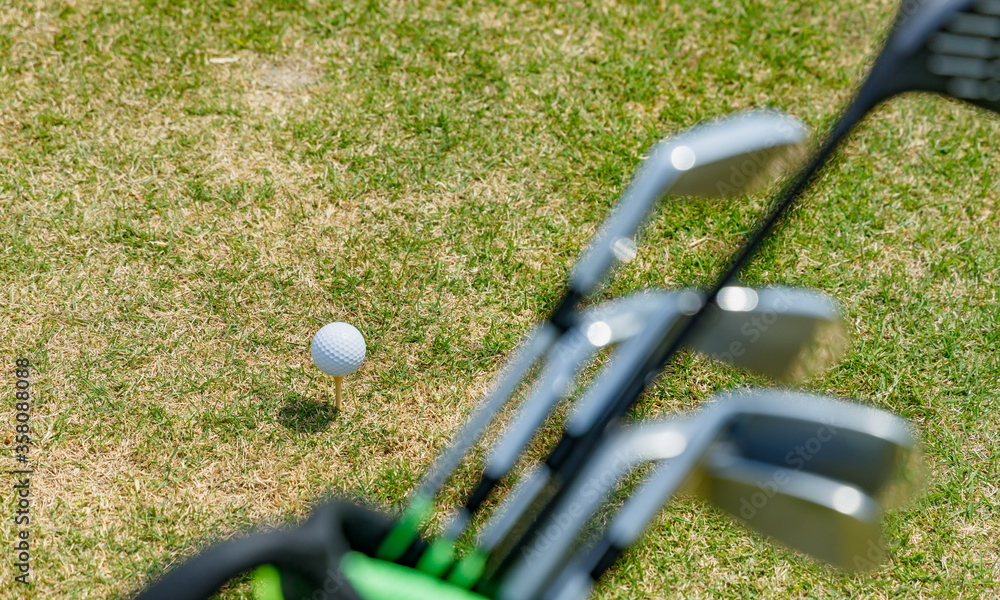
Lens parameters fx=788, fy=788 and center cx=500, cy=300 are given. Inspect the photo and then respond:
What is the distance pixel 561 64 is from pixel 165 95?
6.57 feet

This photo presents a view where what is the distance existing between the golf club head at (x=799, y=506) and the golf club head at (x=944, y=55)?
28.5 inches

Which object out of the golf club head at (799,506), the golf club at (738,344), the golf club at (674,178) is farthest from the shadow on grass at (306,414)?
the golf club head at (799,506)

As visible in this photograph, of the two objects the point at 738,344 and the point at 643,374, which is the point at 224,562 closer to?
the point at 643,374

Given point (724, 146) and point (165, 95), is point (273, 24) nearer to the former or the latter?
point (165, 95)

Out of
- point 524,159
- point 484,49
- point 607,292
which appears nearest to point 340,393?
point 607,292

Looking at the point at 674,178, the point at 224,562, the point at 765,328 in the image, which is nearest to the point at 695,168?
the point at 674,178

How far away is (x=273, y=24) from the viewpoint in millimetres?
4207

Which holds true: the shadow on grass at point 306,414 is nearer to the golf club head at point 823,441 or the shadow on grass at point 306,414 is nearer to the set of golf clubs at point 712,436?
the set of golf clubs at point 712,436

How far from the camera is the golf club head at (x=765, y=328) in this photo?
1.55 meters

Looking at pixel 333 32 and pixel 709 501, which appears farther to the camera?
pixel 333 32

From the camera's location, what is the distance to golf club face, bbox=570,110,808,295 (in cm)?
166

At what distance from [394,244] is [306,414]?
89 centimetres

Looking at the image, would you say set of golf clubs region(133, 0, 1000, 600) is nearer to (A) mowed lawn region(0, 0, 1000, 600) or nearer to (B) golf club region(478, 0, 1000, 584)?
(B) golf club region(478, 0, 1000, 584)

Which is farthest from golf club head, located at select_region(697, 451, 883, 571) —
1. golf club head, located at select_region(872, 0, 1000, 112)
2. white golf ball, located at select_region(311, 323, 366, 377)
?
white golf ball, located at select_region(311, 323, 366, 377)
